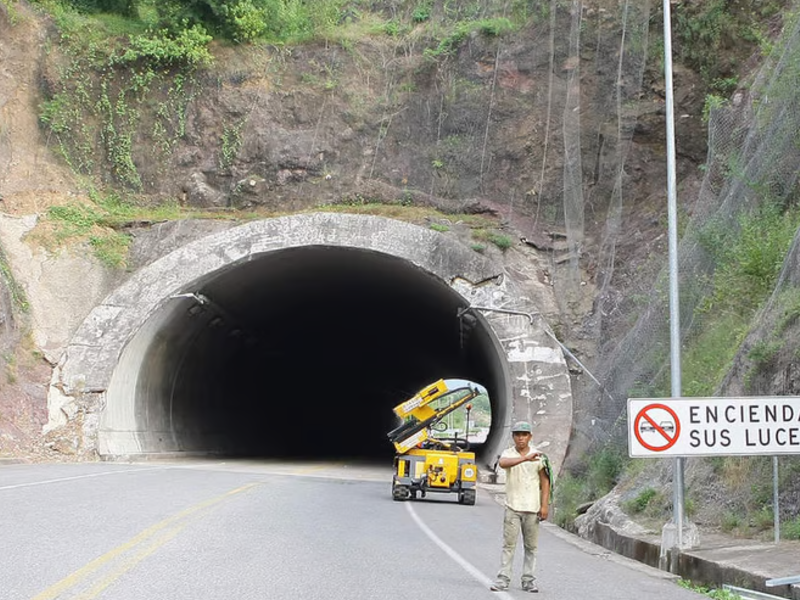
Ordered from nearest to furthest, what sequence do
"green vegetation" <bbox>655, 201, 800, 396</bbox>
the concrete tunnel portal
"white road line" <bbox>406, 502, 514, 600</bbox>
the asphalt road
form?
the asphalt road
"white road line" <bbox>406, 502, 514, 600</bbox>
"green vegetation" <bbox>655, 201, 800, 396</bbox>
the concrete tunnel portal

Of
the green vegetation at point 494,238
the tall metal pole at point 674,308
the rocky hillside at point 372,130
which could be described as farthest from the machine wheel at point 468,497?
the green vegetation at point 494,238

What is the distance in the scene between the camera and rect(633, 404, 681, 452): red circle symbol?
32.1ft

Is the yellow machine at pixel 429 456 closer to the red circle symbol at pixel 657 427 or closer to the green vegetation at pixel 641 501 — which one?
the green vegetation at pixel 641 501

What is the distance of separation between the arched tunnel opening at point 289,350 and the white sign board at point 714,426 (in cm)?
1273

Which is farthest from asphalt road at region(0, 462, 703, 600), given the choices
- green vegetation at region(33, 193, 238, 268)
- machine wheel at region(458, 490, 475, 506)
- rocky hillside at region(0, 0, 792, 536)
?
rocky hillside at region(0, 0, 792, 536)

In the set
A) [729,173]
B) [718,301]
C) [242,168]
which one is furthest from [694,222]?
[242,168]

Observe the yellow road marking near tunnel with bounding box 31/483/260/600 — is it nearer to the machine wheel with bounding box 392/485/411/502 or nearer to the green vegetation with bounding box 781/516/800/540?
the machine wheel with bounding box 392/485/411/502

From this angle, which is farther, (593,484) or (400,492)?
(400,492)

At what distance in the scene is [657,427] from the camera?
9844 mm

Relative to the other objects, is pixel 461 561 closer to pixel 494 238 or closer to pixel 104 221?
pixel 494 238

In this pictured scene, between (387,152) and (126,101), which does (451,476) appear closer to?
(387,152)

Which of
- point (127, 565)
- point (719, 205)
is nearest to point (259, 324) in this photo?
point (719, 205)

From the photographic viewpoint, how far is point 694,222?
1819cm

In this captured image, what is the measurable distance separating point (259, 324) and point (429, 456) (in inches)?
633
